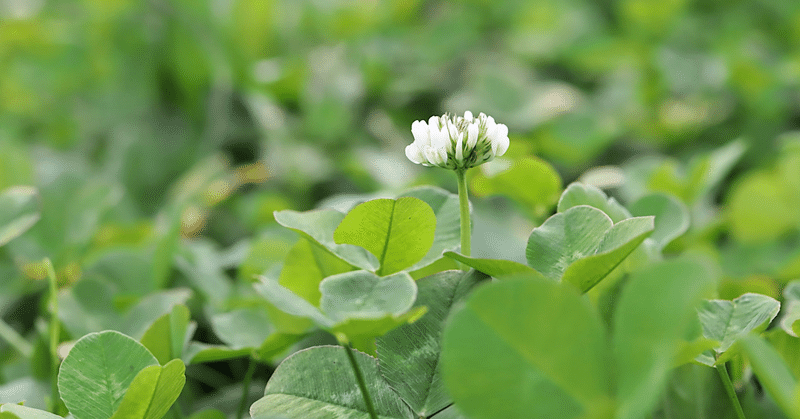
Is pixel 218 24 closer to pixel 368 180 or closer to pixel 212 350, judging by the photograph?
pixel 368 180

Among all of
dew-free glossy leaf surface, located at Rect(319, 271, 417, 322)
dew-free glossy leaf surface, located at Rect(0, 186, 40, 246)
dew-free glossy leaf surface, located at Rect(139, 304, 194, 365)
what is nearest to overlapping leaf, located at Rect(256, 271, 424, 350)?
dew-free glossy leaf surface, located at Rect(319, 271, 417, 322)

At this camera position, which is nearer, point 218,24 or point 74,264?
point 74,264

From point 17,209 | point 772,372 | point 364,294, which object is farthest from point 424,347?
point 17,209

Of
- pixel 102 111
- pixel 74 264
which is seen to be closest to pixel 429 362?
pixel 74 264

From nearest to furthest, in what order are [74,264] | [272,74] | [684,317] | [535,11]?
1. [684,317]
2. [74,264]
3. [272,74]
4. [535,11]

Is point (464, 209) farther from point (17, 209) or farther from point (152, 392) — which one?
point (17, 209)

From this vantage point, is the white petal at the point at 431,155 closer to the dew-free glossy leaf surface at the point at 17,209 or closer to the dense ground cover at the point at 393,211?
the dense ground cover at the point at 393,211

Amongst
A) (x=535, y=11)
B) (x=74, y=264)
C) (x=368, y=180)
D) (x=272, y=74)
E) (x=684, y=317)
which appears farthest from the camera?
(x=535, y=11)
